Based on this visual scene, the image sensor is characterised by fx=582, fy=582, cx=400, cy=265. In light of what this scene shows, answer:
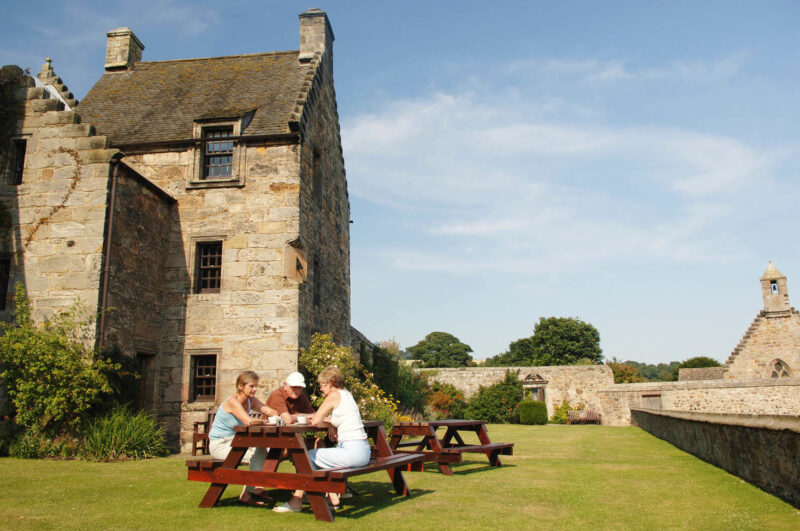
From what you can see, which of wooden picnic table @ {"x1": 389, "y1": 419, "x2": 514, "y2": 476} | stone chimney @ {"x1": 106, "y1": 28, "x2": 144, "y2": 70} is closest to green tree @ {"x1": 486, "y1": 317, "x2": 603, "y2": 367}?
stone chimney @ {"x1": 106, "y1": 28, "x2": 144, "y2": 70}

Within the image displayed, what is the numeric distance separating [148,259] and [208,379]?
3071 millimetres

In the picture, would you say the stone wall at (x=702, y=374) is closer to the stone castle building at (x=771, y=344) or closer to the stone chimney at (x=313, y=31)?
the stone castle building at (x=771, y=344)

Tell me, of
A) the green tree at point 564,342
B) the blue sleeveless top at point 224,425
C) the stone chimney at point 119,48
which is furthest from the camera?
the green tree at point 564,342

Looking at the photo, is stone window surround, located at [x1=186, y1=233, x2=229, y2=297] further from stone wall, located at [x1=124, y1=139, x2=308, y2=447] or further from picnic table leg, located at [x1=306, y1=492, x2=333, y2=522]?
picnic table leg, located at [x1=306, y1=492, x2=333, y2=522]

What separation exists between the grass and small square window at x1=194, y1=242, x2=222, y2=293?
5.26 meters

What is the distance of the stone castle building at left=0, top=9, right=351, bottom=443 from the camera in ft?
38.9

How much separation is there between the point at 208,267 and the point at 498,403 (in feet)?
63.4

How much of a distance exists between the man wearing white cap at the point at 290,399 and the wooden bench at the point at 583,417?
24211 mm

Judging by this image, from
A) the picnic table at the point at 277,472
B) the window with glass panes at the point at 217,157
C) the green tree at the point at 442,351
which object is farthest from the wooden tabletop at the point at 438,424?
the green tree at the point at 442,351

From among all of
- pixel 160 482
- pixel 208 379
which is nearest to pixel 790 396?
pixel 208 379

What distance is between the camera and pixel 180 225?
1402cm

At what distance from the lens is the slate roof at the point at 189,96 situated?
1484cm

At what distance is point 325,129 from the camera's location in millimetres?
17141

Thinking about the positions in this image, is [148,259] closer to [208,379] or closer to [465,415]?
[208,379]
